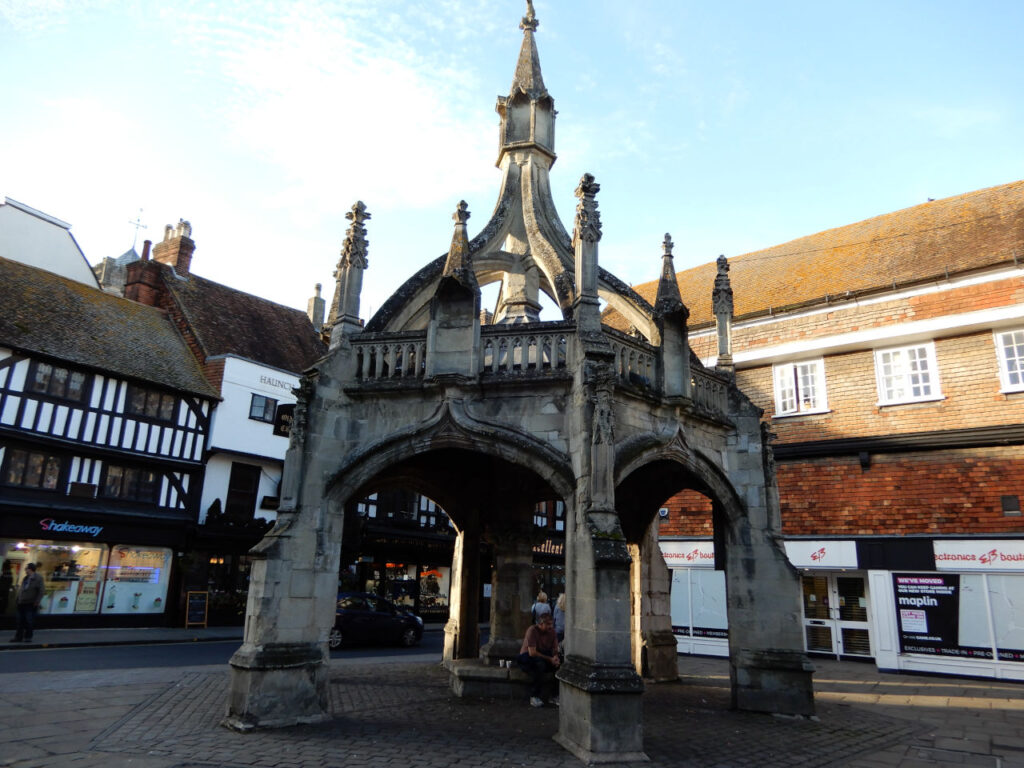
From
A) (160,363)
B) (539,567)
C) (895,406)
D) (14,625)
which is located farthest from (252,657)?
(539,567)

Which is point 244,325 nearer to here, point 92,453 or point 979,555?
point 92,453

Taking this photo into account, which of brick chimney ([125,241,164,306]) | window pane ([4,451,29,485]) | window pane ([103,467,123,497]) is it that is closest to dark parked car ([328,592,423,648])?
window pane ([103,467,123,497])

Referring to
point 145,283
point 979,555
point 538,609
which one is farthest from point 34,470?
point 979,555

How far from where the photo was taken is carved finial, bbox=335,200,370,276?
10383 mm

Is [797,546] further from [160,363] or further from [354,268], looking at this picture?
[160,363]

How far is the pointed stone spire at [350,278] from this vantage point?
10242mm

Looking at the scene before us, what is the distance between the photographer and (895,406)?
16.4 m

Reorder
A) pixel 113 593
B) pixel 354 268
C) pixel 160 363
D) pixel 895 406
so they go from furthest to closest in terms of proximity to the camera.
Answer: pixel 160 363
pixel 113 593
pixel 895 406
pixel 354 268

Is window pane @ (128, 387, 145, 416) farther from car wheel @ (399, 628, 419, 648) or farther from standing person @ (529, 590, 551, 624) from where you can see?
standing person @ (529, 590, 551, 624)

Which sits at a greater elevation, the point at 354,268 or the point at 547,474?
the point at 354,268

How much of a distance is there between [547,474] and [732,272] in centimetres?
1635

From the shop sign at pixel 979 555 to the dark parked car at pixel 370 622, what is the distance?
13931 mm

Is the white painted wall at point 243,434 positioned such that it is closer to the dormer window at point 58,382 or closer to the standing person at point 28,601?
the dormer window at point 58,382

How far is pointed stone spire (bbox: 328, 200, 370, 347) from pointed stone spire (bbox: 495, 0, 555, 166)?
3.47 m
